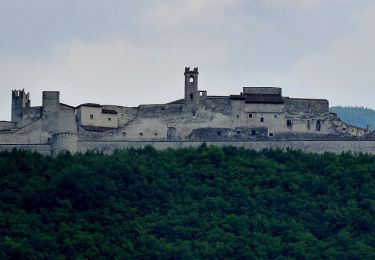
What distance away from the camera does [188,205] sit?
52000 millimetres

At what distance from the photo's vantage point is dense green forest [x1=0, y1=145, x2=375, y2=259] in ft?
160

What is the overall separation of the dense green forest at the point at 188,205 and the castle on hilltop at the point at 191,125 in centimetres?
117

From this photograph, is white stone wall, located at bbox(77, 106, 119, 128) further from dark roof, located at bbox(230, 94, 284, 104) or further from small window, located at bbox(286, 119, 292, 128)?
small window, located at bbox(286, 119, 292, 128)

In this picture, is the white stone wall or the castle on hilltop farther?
the white stone wall

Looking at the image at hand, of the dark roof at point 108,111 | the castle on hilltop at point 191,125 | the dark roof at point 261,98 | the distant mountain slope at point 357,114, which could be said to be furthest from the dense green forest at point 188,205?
the distant mountain slope at point 357,114

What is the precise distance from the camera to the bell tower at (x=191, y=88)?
189 feet

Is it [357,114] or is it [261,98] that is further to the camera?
[357,114]

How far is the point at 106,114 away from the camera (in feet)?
192

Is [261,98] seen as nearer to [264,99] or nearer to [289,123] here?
[264,99]

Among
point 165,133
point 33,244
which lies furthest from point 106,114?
Answer: point 33,244

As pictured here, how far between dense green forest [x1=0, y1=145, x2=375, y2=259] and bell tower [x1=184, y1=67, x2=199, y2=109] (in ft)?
7.93

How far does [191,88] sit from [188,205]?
24.9 feet

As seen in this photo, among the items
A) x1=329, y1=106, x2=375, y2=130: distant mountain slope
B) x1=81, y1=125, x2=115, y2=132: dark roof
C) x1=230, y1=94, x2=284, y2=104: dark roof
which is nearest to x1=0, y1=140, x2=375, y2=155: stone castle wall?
x1=81, y1=125, x2=115, y2=132: dark roof

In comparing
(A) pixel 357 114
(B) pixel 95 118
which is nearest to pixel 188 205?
(B) pixel 95 118
